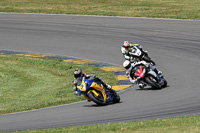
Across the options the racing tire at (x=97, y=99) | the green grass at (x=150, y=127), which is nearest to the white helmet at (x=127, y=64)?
the racing tire at (x=97, y=99)

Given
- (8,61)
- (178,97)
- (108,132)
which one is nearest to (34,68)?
(8,61)

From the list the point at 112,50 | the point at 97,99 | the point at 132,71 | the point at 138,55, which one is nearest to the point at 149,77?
the point at 132,71

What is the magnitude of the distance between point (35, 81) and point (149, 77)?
5.65 metres

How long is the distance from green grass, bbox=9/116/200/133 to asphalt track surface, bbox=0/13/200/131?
4.09ft

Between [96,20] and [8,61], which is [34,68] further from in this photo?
[96,20]

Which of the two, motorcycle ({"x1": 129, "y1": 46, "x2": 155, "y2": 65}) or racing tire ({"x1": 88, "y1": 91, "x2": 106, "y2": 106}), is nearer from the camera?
racing tire ({"x1": 88, "y1": 91, "x2": 106, "y2": 106})

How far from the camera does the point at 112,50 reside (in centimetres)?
2520

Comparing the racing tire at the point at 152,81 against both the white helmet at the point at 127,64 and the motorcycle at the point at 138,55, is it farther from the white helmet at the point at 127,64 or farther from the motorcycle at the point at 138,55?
the motorcycle at the point at 138,55

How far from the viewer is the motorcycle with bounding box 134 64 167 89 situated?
667 inches

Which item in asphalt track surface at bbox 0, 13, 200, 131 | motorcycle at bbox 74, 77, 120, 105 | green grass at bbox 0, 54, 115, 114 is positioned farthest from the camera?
green grass at bbox 0, 54, 115, 114

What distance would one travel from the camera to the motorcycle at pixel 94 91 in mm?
14836

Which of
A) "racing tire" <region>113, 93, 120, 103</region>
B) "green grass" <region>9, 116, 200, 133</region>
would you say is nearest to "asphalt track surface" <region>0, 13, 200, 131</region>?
"racing tire" <region>113, 93, 120, 103</region>

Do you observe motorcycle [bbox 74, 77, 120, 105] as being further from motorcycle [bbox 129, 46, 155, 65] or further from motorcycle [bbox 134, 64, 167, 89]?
motorcycle [bbox 129, 46, 155, 65]

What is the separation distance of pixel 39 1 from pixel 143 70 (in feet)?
81.4
